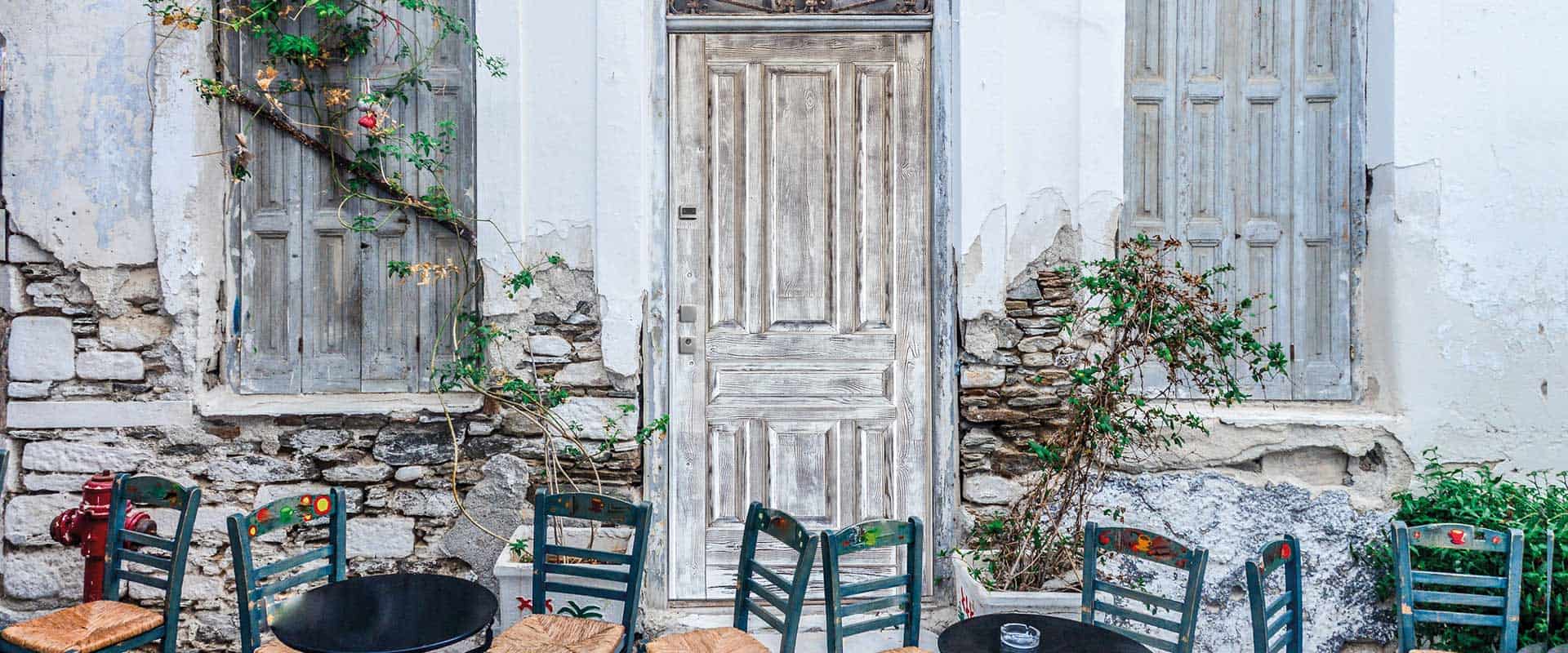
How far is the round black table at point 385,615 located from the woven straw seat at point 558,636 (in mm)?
121

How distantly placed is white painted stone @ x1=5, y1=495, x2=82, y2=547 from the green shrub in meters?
5.35

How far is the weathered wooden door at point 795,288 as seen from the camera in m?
4.24

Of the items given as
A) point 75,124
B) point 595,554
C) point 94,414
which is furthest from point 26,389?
point 595,554

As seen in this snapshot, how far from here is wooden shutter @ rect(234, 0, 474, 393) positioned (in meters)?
4.30

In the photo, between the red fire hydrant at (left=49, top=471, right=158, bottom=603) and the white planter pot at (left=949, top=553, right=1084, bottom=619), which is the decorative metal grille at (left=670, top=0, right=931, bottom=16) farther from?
the red fire hydrant at (left=49, top=471, right=158, bottom=603)

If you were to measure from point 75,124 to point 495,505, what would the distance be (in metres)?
2.32

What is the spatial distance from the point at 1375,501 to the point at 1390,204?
1.23 m

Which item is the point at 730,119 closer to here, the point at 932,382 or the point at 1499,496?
the point at 932,382

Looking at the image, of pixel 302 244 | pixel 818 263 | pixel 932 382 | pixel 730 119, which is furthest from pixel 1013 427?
pixel 302 244

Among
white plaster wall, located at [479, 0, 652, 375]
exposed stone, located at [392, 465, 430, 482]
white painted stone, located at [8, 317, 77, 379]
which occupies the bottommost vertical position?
exposed stone, located at [392, 465, 430, 482]

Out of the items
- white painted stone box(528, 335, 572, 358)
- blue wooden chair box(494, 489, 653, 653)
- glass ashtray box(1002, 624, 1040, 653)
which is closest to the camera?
glass ashtray box(1002, 624, 1040, 653)

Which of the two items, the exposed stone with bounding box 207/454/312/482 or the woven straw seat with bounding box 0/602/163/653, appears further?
the exposed stone with bounding box 207/454/312/482

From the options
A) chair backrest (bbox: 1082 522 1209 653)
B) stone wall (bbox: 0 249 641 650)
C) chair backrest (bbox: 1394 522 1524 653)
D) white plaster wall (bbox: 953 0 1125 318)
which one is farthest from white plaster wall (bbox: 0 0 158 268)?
chair backrest (bbox: 1394 522 1524 653)

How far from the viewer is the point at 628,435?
13.3 ft
